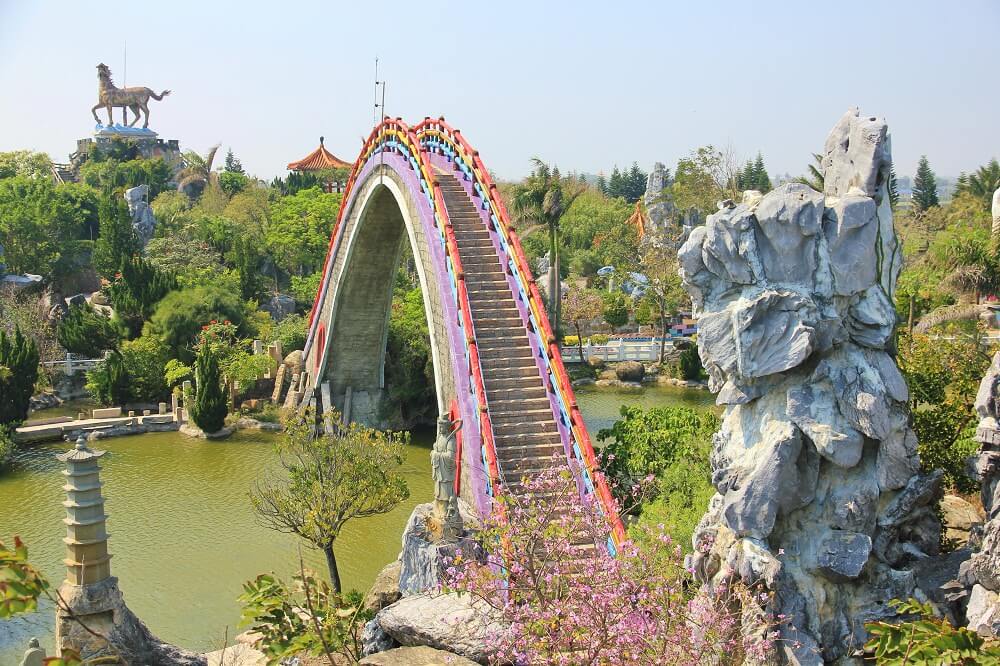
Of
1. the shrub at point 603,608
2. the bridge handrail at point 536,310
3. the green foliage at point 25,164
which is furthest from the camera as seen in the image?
the green foliage at point 25,164

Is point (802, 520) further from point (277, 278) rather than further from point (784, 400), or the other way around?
point (277, 278)

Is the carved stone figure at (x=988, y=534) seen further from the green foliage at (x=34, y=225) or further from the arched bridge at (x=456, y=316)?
the green foliage at (x=34, y=225)

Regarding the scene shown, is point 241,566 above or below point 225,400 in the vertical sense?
below

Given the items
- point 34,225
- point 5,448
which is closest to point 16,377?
point 5,448

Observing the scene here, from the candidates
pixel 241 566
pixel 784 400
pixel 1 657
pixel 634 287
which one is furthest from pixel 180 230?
pixel 784 400

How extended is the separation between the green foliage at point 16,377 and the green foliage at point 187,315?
14.9 feet

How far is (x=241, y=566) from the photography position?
16469 mm

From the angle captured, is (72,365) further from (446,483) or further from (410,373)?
(446,483)

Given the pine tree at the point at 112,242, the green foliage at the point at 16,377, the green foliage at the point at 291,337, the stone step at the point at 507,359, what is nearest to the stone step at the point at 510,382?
the stone step at the point at 507,359

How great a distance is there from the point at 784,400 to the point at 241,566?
1053 centimetres

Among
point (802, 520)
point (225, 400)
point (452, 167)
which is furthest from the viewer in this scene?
point (225, 400)

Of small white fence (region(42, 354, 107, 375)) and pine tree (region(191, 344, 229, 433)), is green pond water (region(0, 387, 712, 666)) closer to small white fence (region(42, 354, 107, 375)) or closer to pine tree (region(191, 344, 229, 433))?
pine tree (region(191, 344, 229, 433))

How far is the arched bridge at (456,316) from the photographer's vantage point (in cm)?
1418

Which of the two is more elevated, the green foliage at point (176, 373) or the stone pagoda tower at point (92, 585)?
the green foliage at point (176, 373)
